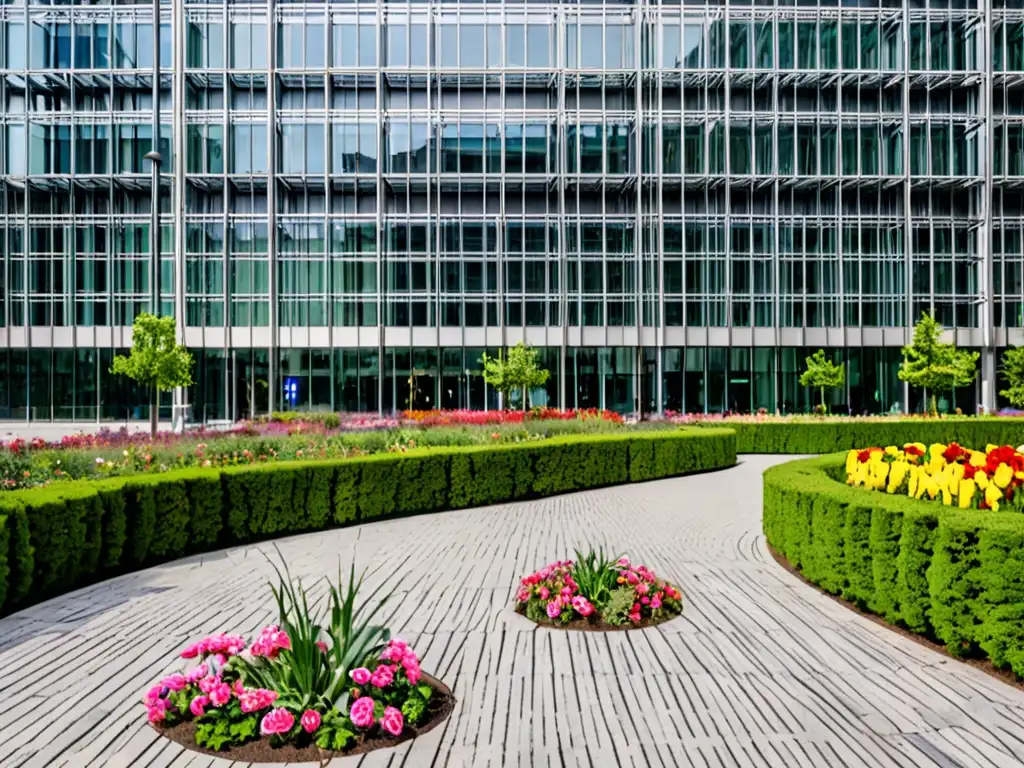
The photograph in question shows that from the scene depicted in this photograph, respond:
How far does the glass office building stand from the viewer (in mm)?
38531

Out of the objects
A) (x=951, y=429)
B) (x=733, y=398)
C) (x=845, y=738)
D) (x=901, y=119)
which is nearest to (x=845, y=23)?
(x=901, y=119)

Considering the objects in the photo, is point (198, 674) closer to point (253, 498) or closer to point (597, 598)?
point (597, 598)

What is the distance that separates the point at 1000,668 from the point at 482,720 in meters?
3.65

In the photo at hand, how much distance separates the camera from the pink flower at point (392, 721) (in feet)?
14.8

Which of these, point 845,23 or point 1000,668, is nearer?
point 1000,668

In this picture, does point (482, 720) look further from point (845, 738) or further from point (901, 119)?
point (901, 119)

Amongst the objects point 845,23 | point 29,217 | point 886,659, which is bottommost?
point 886,659

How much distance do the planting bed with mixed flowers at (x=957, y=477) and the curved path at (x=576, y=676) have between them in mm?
1316

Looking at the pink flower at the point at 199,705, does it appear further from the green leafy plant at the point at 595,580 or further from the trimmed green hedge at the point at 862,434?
the trimmed green hedge at the point at 862,434

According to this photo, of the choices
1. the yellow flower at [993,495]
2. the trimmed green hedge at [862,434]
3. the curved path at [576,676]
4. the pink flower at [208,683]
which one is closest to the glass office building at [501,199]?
the trimmed green hedge at [862,434]

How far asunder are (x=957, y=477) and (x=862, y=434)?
19.6 m

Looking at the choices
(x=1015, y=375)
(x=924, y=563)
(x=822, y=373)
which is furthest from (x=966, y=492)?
(x=1015, y=375)

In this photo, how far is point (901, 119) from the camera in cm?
3884

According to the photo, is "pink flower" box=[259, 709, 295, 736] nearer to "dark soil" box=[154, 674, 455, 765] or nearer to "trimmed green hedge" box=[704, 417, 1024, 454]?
"dark soil" box=[154, 674, 455, 765]
